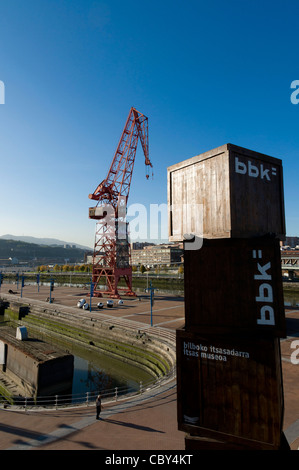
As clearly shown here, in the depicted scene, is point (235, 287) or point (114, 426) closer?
point (235, 287)

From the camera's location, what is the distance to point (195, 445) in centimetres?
783

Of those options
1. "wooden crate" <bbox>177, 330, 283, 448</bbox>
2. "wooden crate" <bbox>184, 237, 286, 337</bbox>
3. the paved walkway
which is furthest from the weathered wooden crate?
the paved walkway

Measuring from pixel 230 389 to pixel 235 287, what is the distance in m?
2.84

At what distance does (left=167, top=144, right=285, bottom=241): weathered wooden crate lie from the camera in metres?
7.84

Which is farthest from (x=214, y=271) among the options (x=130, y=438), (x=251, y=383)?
(x=130, y=438)

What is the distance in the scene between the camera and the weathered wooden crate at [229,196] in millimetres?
7836

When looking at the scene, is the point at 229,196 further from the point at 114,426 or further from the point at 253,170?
the point at 114,426

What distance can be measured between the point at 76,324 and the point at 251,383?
99.0ft

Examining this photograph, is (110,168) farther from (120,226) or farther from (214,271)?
(214,271)

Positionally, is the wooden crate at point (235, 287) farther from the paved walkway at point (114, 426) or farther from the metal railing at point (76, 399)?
the metal railing at point (76, 399)

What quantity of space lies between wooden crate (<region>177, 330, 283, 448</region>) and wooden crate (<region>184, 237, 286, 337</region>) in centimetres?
42

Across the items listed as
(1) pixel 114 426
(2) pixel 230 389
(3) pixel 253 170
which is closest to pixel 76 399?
(1) pixel 114 426

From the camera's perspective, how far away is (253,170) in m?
8.36

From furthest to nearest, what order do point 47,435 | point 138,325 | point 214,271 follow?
point 138,325 < point 47,435 < point 214,271
